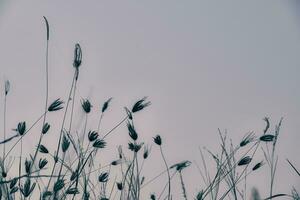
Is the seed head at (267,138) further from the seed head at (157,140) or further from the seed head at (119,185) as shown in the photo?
the seed head at (119,185)

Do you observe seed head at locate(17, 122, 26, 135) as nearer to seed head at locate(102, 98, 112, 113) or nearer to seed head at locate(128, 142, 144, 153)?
seed head at locate(102, 98, 112, 113)

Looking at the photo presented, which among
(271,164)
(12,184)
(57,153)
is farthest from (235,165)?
(12,184)

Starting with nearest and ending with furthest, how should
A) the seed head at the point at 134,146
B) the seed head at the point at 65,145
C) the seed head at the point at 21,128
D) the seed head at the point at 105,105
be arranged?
the seed head at the point at 21,128, the seed head at the point at 65,145, the seed head at the point at 105,105, the seed head at the point at 134,146

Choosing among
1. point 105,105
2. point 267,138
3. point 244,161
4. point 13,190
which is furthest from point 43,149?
point 267,138

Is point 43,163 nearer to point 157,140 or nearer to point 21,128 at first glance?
point 21,128

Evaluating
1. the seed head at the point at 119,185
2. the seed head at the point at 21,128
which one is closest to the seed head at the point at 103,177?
the seed head at the point at 119,185

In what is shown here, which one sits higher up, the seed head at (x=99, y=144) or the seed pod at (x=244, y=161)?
the seed head at (x=99, y=144)

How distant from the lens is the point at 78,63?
1615 mm

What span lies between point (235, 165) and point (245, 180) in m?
0.17

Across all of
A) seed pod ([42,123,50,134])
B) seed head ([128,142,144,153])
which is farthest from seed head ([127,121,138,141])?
seed pod ([42,123,50,134])

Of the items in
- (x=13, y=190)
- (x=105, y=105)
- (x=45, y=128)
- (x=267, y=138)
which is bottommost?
(x=13, y=190)

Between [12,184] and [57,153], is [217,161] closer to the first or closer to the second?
[57,153]

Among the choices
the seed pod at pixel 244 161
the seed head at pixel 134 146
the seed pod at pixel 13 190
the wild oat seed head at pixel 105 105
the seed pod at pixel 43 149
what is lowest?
the seed pod at pixel 13 190

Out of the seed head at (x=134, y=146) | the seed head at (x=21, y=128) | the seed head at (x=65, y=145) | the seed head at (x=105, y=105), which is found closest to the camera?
the seed head at (x=21, y=128)
